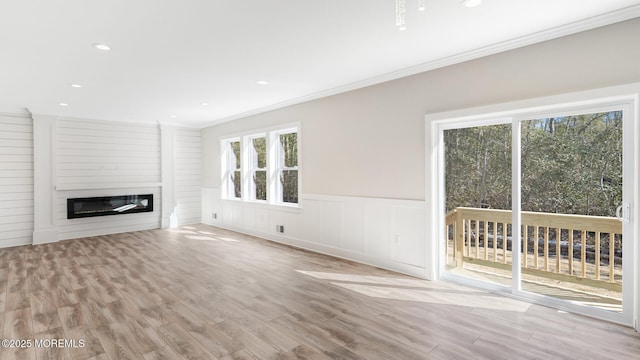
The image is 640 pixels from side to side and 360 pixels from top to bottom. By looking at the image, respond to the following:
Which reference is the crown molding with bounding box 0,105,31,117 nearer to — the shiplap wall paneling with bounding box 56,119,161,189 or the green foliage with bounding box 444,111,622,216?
the shiplap wall paneling with bounding box 56,119,161,189

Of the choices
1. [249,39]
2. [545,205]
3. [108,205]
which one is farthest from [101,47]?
[108,205]

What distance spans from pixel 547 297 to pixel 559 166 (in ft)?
4.17

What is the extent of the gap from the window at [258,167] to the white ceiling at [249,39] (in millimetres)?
1974

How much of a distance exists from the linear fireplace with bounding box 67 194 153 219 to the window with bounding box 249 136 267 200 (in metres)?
2.53

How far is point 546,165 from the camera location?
3152 mm

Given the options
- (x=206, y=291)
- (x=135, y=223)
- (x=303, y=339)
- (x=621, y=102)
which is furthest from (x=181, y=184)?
(x=621, y=102)

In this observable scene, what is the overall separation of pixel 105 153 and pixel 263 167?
Result: 11.3ft

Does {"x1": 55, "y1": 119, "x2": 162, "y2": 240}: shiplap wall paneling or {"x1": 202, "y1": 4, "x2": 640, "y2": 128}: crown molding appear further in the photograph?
{"x1": 55, "y1": 119, "x2": 162, "y2": 240}: shiplap wall paneling

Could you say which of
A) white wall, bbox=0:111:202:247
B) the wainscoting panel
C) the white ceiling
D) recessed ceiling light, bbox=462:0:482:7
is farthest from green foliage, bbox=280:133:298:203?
recessed ceiling light, bbox=462:0:482:7

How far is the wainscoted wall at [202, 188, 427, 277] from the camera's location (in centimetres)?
400

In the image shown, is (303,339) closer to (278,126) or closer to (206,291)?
(206,291)

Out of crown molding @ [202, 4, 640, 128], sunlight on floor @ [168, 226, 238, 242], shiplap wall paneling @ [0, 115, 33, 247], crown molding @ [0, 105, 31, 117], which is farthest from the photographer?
sunlight on floor @ [168, 226, 238, 242]

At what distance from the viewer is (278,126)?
5879 mm

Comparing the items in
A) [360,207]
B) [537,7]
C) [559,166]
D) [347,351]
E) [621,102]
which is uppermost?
[537,7]
